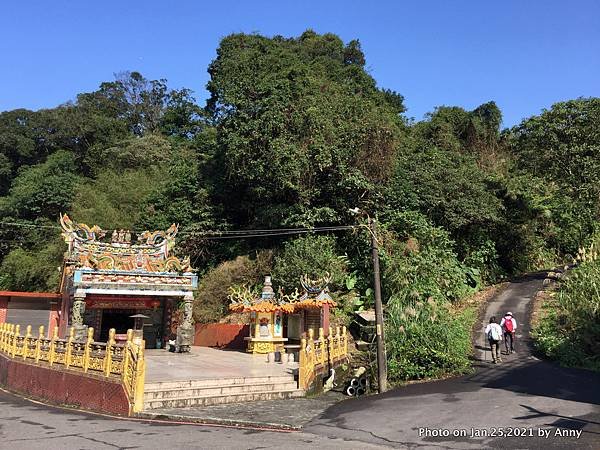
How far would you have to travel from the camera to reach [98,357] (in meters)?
13.3

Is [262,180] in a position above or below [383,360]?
above

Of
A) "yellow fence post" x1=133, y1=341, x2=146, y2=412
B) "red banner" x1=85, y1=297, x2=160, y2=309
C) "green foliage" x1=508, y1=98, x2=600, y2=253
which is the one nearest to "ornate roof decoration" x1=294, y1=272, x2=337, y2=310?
"red banner" x1=85, y1=297, x2=160, y2=309

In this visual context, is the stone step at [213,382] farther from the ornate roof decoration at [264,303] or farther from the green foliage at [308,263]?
the green foliage at [308,263]

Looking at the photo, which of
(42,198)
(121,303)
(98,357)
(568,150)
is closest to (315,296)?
(98,357)

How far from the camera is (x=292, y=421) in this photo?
11.0m

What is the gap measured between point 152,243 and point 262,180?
21.9 feet

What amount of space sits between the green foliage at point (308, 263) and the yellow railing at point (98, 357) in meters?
11.9

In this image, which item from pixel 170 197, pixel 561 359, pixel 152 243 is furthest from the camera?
pixel 170 197

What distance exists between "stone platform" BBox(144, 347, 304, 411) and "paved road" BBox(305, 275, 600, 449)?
249cm

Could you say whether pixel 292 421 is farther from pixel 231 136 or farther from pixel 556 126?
pixel 556 126

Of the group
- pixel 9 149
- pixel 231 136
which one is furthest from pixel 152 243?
pixel 9 149

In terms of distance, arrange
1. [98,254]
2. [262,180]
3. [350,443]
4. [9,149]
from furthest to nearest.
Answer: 1. [9,149]
2. [262,180]
3. [98,254]
4. [350,443]

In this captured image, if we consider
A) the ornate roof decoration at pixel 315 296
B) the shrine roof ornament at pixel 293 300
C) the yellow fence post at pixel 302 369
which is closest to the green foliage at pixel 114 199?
the shrine roof ornament at pixel 293 300

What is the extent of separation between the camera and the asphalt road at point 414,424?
8.47 meters
